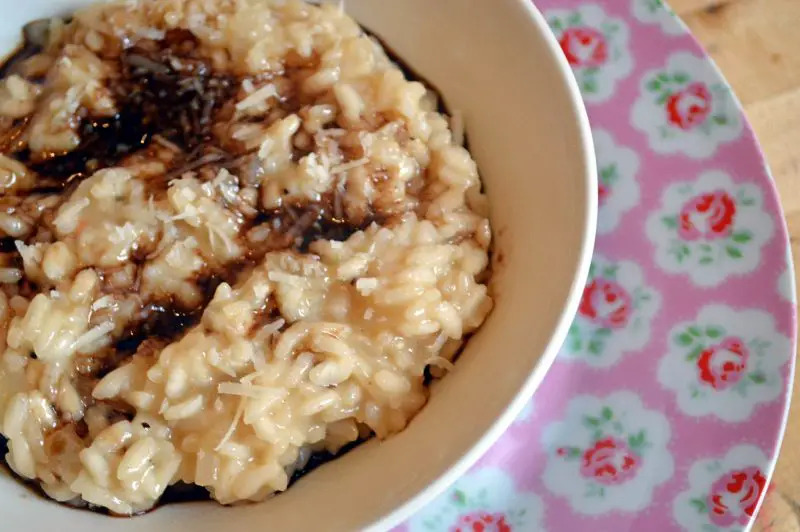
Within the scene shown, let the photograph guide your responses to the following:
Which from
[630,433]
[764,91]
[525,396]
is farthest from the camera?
[764,91]

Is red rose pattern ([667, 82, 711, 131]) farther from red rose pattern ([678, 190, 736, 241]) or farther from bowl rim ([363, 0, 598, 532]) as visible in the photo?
bowl rim ([363, 0, 598, 532])

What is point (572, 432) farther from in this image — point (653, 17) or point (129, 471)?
point (653, 17)

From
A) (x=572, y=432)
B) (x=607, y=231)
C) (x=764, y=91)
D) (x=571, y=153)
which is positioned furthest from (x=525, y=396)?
(x=764, y=91)

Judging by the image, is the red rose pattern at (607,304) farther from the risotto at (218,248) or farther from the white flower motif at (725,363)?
the risotto at (218,248)

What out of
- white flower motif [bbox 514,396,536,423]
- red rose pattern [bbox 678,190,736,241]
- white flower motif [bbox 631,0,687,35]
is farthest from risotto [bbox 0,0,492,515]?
white flower motif [bbox 631,0,687,35]

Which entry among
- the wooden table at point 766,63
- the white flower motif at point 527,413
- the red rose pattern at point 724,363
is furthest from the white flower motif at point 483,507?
the wooden table at point 766,63
